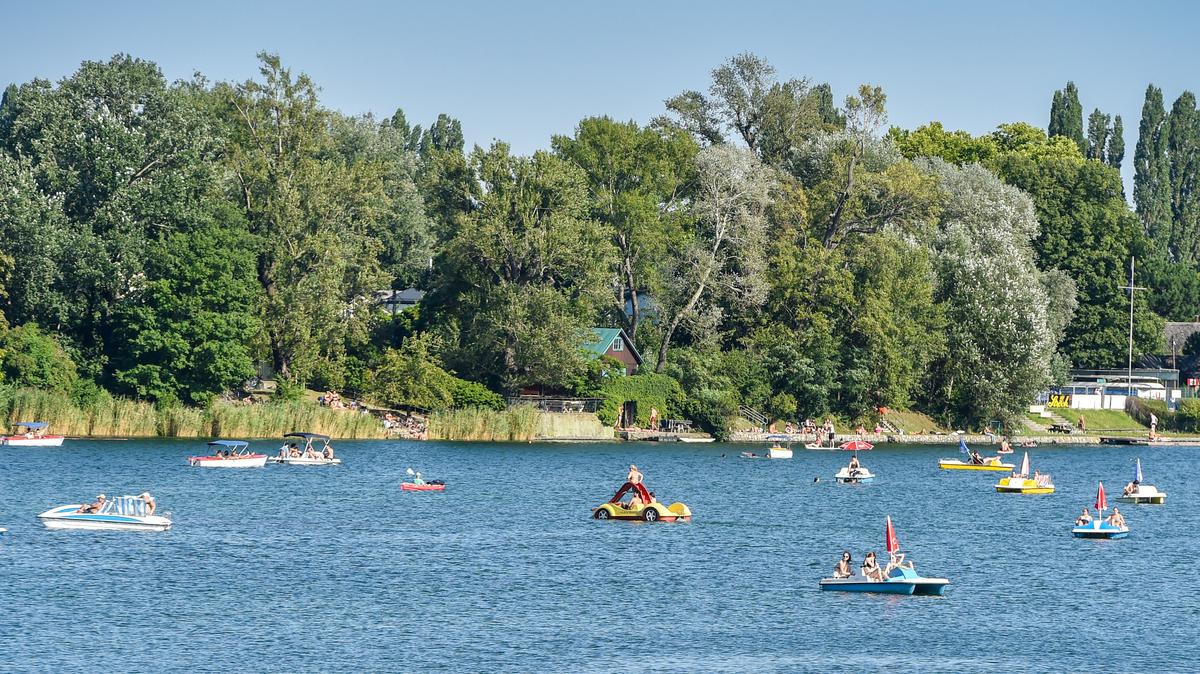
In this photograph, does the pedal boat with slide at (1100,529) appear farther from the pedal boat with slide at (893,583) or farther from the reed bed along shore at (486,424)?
the reed bed along shore at (486,424)

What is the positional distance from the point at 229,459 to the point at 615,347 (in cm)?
4569

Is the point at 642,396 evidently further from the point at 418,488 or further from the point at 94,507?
the point at 94,507

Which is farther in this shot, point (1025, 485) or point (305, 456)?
point (305, 456)

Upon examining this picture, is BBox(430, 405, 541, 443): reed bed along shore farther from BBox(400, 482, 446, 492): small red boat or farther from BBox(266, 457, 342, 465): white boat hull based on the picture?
BBox(400, 482, 446, 492): small red boat

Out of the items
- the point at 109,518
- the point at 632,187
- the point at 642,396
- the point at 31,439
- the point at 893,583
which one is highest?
the point at 632,187

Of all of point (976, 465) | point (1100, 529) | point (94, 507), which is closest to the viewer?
point (94, 507)

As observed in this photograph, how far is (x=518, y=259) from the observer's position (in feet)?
407

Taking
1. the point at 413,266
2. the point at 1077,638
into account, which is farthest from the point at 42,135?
the point at 1077,638

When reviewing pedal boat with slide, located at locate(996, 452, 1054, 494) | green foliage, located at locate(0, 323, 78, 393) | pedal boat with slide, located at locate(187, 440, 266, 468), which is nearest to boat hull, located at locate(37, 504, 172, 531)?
pedal boat with slide, located at locate(187, 440, 266, 468)

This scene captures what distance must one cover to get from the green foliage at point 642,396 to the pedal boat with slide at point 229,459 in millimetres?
36419

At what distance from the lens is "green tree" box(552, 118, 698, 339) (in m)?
134

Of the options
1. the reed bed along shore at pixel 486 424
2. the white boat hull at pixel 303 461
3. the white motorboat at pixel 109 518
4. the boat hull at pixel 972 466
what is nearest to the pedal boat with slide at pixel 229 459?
the white boat hull at pixel 303 461

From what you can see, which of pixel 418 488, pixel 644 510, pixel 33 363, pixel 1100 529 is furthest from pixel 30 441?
pixel 1100 529

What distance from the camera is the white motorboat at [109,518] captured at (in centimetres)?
6838
